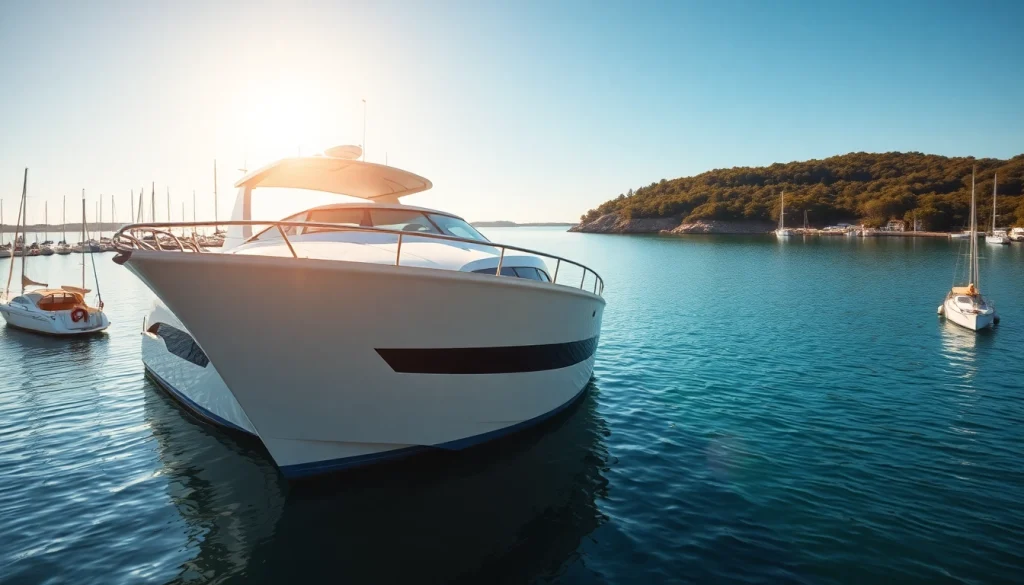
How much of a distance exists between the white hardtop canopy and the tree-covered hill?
9906cm

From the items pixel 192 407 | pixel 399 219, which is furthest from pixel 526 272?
pixel 192 407

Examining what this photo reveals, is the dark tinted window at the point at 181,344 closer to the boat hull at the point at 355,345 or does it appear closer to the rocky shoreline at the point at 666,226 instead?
the boat hull at the point at 355,345

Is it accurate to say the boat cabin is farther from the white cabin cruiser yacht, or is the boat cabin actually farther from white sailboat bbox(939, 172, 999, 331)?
white sailboat bbox(939, 172, 999, 331)

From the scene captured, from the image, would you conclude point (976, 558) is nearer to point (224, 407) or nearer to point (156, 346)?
point (224, 407)

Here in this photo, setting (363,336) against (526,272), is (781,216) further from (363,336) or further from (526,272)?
(363,336)

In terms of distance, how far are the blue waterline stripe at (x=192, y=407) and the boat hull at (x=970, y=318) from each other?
20231mm

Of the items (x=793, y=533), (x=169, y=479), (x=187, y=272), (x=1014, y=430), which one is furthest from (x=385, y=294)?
(x=1014, y=430)

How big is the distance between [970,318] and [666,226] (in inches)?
4659

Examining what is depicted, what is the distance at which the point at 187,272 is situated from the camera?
4.58 m

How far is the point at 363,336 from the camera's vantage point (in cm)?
507

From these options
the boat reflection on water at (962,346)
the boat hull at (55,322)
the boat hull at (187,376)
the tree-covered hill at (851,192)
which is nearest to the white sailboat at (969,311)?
the boat reflection on water at (962,346)

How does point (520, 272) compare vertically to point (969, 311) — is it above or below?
above

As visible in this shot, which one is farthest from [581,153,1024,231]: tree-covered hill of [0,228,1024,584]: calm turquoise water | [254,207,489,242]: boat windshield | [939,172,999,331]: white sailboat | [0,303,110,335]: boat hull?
[0,303,110,335]: boat hull

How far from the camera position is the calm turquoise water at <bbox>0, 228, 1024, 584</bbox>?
453cm
